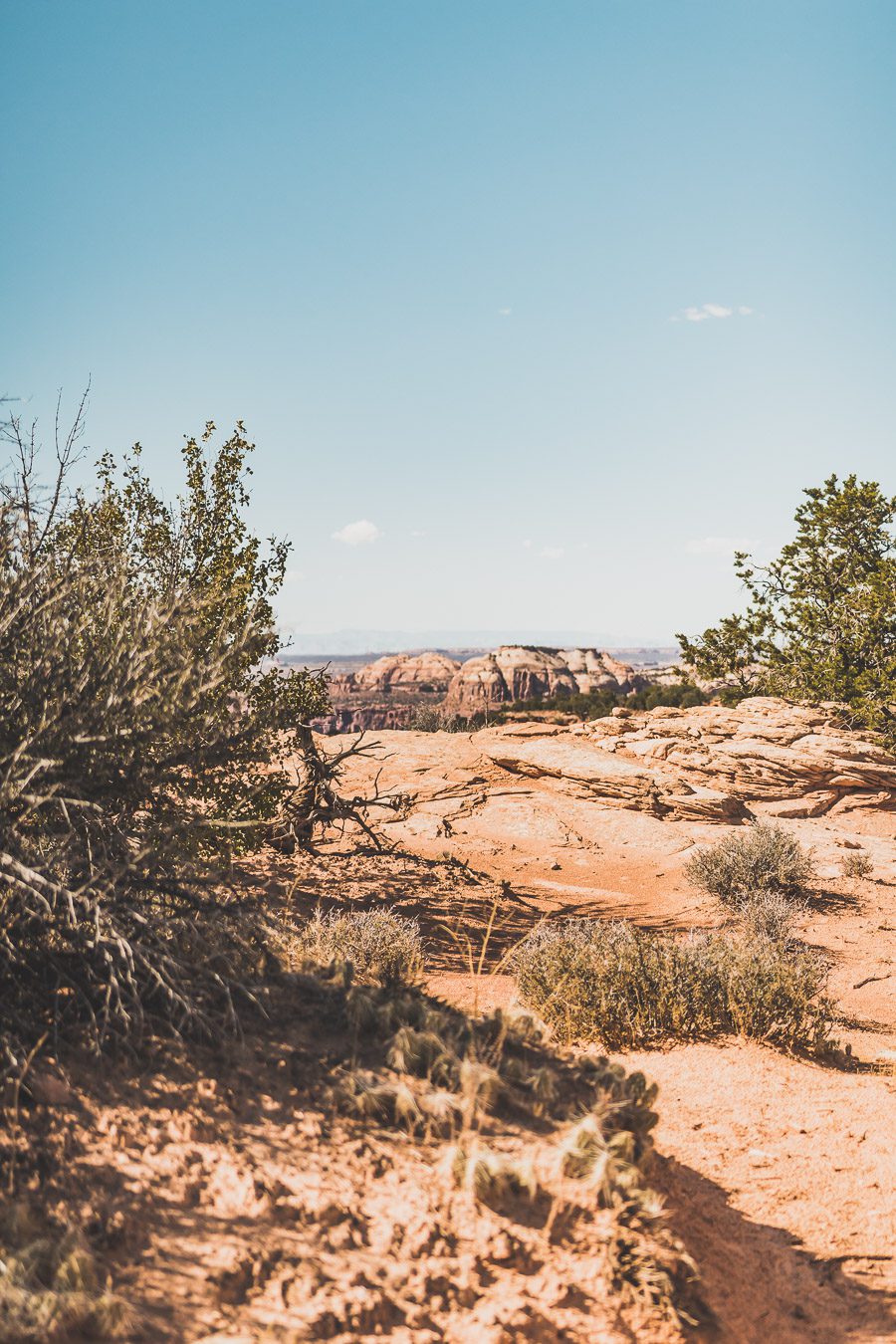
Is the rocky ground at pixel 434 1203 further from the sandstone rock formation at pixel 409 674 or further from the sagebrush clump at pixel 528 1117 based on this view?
the sandstone rock formation at pixel 409 674

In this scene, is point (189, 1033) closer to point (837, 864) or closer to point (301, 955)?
point (301, 955)

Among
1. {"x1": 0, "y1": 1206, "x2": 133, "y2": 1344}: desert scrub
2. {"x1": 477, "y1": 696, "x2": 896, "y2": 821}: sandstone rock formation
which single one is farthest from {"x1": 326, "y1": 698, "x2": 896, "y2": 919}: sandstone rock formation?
{"x1": 0, "y1": 1206, "x2": 133, "y2": 1344}: desert scrub

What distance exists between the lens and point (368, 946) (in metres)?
7.28

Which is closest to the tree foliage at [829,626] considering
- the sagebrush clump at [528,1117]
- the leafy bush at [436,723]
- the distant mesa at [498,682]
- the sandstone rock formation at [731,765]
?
the sandstone rock formation at [731,765]

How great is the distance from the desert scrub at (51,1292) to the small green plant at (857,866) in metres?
13.9

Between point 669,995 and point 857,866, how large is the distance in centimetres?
872

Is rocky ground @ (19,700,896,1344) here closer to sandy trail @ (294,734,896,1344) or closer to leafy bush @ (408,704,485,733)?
sandy trail @ (294,734,896,1344)

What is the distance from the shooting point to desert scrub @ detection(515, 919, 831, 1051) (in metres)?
6.75

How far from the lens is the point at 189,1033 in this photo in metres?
3.62

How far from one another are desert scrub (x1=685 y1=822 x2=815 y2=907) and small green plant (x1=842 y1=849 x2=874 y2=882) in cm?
110

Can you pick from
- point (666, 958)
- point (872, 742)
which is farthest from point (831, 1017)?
point (872, 742)

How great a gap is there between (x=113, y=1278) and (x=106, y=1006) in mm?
995

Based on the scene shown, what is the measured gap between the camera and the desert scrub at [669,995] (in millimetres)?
6750

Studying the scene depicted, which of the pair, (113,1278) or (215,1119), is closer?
(113,1278)
